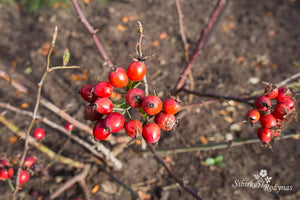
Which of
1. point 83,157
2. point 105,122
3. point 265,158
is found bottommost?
point 105,122

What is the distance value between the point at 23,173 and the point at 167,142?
4.99 feet

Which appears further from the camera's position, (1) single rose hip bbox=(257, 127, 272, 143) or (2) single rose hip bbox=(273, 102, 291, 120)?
(1) single rose hip bbox=(257, 127, 272, 143)

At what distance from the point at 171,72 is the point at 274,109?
86.0 inches

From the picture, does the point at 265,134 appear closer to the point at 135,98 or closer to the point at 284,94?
the point at 284,94

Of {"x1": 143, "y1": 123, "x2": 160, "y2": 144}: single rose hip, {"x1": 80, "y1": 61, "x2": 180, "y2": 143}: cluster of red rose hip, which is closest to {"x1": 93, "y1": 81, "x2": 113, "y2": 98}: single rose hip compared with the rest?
{"x1": 80, "y1": 61, "x2": 180, "y2": 143}: cluster of red rose hip

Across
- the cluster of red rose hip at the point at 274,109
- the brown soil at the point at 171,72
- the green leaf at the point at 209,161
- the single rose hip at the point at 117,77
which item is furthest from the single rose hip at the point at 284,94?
the green leaf at the point at 209,161

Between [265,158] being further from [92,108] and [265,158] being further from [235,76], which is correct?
[92,108]

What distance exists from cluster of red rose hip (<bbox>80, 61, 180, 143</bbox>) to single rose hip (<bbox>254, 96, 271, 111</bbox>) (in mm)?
478

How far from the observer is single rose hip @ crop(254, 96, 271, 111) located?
1.23 m

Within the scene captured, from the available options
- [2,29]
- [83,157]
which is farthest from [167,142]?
[2,29]

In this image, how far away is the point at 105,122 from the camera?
1104 mm

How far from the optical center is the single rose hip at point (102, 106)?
108 centimetres

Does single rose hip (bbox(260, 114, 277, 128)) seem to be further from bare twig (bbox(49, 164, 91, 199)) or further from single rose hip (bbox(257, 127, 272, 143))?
bare twig (bbox(49, 164, 91, 199))

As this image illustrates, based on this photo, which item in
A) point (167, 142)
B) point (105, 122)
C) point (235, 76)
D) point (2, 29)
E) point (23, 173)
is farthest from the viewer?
point (2, 29)
